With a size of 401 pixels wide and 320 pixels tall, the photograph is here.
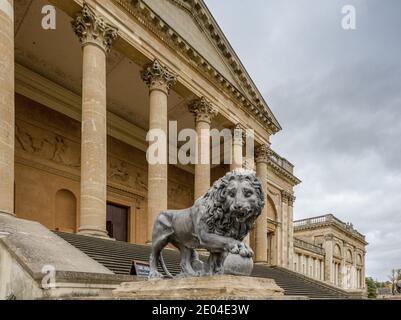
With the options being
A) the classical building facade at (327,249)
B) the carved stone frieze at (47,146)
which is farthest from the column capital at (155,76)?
the classical building facade at (327,249)

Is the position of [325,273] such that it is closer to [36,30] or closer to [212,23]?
[212,23]

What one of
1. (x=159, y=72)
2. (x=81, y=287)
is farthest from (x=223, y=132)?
(x=81, y=287)

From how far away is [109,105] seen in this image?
22.5 meters

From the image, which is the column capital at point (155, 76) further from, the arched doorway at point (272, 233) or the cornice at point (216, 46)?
the arched doorway at point (272, 233)

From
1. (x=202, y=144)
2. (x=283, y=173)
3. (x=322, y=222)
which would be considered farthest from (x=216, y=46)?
(x=322, y=222)

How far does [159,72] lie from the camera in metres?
16.3

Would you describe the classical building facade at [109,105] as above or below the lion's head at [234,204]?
above

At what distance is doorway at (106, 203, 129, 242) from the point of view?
896 inches

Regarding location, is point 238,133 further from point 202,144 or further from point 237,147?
point 202,144

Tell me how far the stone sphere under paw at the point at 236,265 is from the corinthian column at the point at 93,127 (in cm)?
851

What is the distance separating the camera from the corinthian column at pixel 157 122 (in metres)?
15.3

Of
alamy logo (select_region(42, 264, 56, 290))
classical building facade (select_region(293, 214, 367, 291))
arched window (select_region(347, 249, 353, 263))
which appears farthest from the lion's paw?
arched window (select_region(347, 249, 353, 263))

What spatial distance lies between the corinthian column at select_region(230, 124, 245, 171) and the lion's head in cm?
1747

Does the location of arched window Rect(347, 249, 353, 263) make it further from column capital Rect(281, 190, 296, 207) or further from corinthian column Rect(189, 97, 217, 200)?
corinthian column Rect(189, 97, 217, 200)
